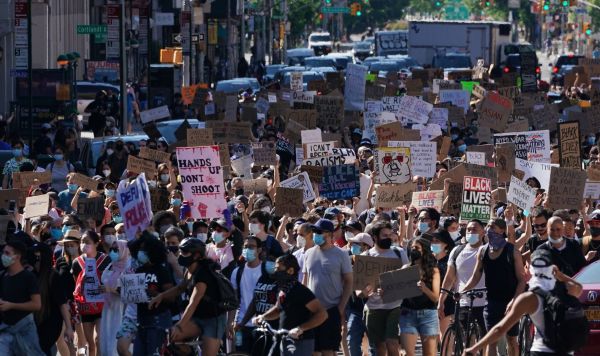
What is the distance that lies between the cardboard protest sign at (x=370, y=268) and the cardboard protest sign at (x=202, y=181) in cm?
391

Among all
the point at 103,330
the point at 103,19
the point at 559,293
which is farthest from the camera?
the point at 103,19

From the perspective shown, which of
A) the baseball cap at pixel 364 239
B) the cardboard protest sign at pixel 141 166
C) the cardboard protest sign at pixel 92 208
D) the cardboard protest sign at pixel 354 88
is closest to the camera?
the baseball cap at pixel 364 239

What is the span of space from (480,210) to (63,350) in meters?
4.77

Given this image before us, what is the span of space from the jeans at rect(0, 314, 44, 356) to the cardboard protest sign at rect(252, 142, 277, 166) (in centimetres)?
979

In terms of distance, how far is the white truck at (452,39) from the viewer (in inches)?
2731

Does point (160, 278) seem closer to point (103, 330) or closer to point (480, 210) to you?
point (103, 330)

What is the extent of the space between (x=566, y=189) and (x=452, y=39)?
5191 cm

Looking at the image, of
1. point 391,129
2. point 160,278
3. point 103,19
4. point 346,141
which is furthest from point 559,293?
point 103,19

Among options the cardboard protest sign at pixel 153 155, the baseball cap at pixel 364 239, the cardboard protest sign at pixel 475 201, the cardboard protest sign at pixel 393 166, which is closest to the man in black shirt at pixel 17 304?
the baseball cap at pixel 364 239

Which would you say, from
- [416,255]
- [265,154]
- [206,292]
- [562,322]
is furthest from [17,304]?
[265,154]

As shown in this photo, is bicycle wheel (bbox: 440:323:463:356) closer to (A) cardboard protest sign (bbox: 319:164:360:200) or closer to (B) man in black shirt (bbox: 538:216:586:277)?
(B) man in black shirt (bbox: 538:216:586:277)

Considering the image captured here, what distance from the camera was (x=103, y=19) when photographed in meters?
60.4

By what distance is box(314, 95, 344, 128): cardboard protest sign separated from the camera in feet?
103

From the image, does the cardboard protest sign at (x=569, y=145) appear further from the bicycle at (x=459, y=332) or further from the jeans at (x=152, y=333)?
the jeans at (x=152, y=333)
